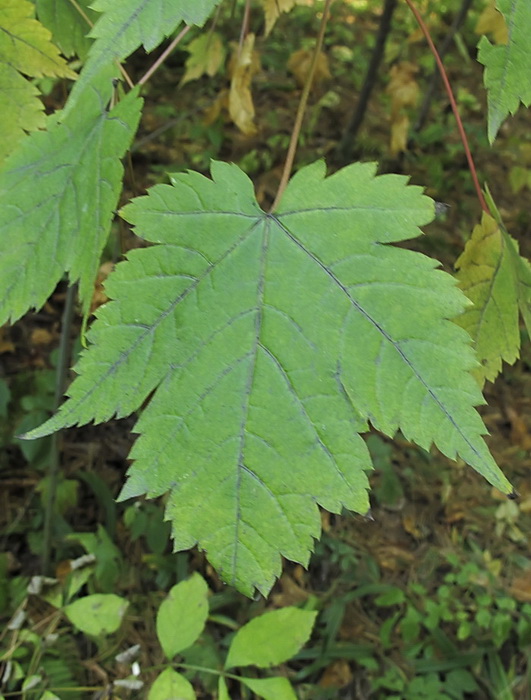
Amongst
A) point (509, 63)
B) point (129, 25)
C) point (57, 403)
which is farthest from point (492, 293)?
point (57, 403)

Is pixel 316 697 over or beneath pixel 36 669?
over

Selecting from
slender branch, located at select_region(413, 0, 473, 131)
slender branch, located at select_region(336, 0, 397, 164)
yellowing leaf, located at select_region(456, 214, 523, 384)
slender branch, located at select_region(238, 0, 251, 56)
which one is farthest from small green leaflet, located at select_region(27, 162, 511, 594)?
slender branch, located at select_region(413, 0, 473, 131)

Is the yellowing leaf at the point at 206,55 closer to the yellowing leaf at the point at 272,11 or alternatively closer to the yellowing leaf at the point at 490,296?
the yellowing leaf at the point at 272,11

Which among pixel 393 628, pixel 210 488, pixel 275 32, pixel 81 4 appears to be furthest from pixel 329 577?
pixel 275 32

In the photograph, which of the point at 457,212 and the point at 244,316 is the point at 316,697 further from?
the point at 457,212

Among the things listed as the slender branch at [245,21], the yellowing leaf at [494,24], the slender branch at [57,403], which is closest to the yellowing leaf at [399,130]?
the yellowing leaf at [494,24]

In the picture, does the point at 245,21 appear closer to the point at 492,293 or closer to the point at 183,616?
the point at 492,293
